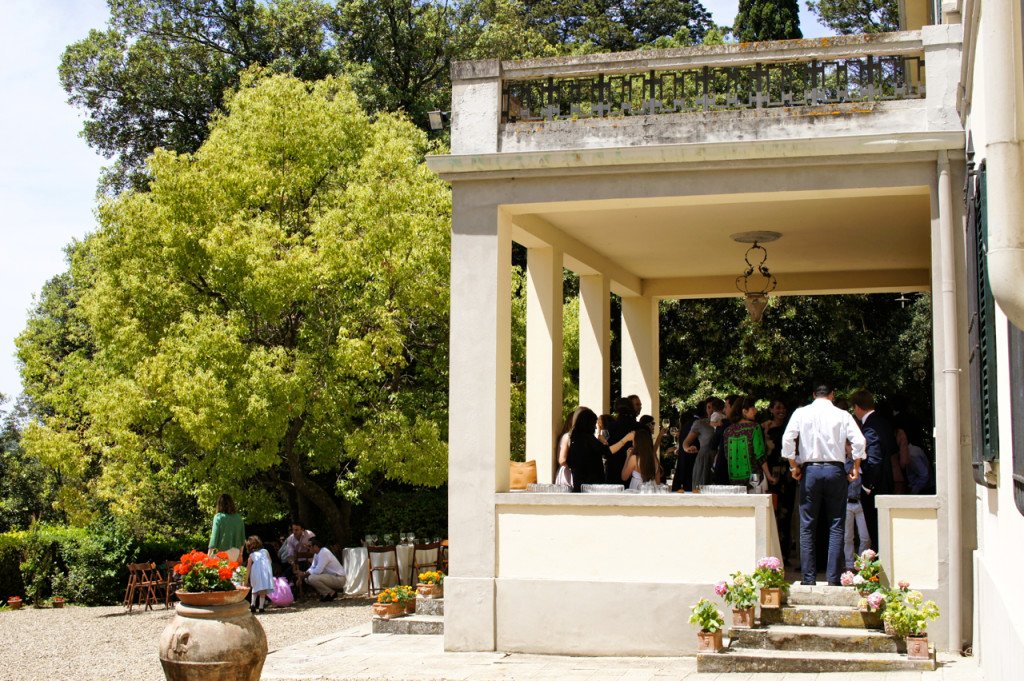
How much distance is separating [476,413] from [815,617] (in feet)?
11.3

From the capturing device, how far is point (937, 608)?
9.38 metres

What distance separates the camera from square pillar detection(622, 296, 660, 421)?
54.8ft

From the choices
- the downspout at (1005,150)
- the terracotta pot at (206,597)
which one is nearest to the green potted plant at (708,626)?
the terracotta pot at (206,597)

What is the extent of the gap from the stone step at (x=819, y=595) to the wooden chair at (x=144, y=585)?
40.9 feet

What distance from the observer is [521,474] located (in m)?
11.9

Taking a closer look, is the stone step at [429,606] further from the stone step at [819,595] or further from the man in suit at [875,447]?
the man in suit at [875,447]

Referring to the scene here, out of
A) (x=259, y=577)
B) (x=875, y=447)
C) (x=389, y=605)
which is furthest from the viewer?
(x=259, y=577)

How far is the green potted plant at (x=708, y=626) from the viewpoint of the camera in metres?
9.44

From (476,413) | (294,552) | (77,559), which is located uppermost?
(476,413)

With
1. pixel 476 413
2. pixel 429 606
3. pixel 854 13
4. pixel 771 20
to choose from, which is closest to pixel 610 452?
pixel 476 413

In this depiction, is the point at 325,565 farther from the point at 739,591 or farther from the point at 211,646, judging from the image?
the point at 211,646

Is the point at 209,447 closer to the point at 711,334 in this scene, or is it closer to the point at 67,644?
the point at 67,644

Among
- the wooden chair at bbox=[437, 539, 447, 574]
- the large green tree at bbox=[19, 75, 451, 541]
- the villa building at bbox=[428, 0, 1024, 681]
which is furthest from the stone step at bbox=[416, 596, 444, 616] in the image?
the wooden chair at bbox=[437, 539, 447, 574]

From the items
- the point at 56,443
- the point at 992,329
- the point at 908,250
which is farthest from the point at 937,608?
the point at 56,443
